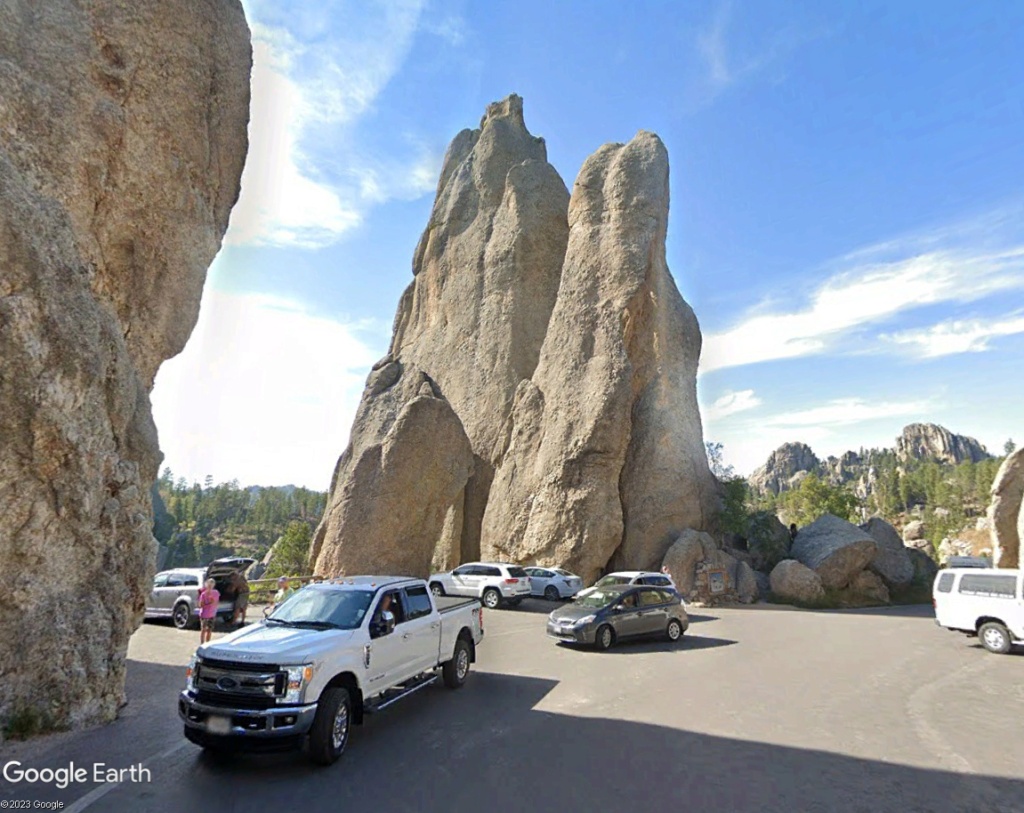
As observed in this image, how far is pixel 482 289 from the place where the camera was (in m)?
47.5

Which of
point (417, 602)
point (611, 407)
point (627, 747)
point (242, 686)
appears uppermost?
point (611, 407)

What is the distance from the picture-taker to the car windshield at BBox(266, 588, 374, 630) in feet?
28.8

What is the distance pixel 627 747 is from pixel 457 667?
409cm

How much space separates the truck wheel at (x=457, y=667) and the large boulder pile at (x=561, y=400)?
1691 cm

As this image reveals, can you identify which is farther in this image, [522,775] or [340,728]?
[340,728]

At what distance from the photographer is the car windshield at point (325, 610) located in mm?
8773

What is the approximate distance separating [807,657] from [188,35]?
21213 millimetres

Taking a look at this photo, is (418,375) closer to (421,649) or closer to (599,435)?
(599,435)

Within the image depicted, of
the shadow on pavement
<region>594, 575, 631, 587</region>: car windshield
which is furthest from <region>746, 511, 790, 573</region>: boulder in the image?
the shadow on pavement

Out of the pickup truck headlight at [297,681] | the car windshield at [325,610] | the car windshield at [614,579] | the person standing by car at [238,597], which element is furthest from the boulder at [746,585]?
the pickup truck headlight at [297,681]

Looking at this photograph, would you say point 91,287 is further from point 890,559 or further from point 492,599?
point 890,559

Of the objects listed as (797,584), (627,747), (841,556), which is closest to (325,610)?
(627,747)

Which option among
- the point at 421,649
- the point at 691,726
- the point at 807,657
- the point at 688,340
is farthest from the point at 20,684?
the point at 688,340

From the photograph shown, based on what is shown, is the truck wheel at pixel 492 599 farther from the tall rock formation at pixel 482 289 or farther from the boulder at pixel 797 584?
the boulder at pixel 797 584
